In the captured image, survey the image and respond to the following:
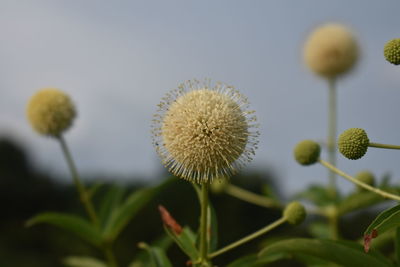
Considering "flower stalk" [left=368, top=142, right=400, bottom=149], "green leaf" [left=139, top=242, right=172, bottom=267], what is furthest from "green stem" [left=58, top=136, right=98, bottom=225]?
"flower stalk" [left=368, top=142, right=400, bottom=149]

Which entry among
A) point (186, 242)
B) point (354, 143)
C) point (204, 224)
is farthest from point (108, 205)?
point (354, 143)

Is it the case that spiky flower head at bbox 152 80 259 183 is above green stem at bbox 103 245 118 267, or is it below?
above

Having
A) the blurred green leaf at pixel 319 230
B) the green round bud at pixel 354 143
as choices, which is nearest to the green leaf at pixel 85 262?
the blurred green leaf at pixel 319 230

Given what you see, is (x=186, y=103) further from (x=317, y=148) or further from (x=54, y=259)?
(x=54, y=259)

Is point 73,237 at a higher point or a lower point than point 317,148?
lower

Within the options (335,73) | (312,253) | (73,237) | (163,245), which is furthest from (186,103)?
(73,237)

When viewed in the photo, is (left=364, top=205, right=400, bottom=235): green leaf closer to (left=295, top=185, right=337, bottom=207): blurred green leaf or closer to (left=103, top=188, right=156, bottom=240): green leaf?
(left=103, top=188, right=156, bottom=240): green leaf

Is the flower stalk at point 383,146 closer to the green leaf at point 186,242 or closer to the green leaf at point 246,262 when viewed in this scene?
the green leaf at point 246,262

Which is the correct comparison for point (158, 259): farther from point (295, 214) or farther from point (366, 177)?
point (366, 177)
